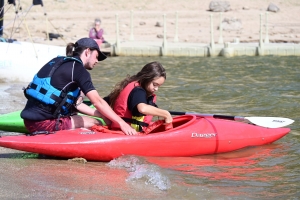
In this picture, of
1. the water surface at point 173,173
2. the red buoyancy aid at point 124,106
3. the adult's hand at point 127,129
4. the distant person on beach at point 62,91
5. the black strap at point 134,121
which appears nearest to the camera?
the water surface at point 173,173

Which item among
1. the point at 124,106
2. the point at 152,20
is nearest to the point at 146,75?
the point at 124,106

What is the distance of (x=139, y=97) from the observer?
231 inches

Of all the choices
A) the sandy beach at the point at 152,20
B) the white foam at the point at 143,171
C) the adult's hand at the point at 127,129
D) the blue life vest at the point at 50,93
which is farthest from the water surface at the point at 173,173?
the sandy beach at the point at 152,20

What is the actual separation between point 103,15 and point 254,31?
648cm

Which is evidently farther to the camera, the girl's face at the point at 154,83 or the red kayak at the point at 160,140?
the girl's face at the point at 154,83

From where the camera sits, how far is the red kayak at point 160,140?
223 inches

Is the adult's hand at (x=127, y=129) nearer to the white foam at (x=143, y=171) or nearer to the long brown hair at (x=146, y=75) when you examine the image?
the white foam at (x=143, y=171)

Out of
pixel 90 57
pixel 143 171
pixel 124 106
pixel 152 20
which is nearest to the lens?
pixel 143 171

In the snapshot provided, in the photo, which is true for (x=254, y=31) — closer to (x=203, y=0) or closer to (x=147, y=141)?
(x=203, y=0)

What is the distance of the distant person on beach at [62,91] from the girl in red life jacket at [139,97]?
18 cm

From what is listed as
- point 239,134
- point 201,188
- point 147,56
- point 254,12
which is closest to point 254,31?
point 254,12

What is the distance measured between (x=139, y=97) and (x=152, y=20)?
1774 centimetres

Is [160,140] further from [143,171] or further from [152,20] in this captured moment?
[152,20]

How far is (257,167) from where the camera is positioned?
6.04 m
